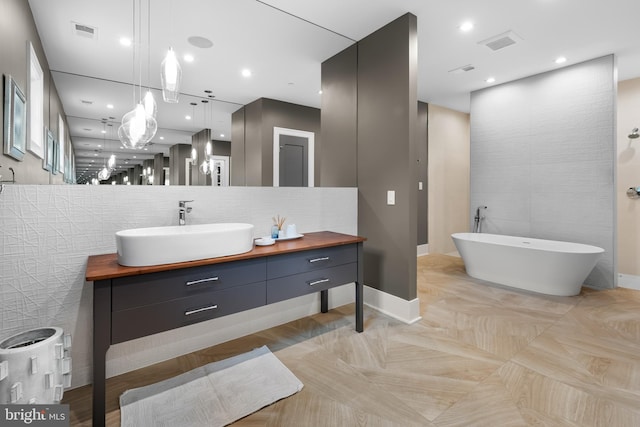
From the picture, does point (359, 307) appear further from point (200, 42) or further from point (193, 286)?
point (200, 42)

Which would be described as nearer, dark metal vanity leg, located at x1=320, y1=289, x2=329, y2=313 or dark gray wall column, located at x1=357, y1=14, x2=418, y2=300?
dark gray wall column, located at x1=357, y1=14, x2=418, y2=300

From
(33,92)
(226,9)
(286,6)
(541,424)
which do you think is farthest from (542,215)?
(33,92)

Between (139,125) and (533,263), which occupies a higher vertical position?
(139,125)

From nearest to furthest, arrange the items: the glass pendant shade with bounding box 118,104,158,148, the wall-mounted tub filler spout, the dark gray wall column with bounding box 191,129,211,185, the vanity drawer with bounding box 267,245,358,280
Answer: the glass pendant shade with bounding box 118,104,158,148
the vanity drawer with bounding box 267,245,358,280
the dark gray wall column with bounding box 191,129,211,185
the wall-mounted tub filler spout

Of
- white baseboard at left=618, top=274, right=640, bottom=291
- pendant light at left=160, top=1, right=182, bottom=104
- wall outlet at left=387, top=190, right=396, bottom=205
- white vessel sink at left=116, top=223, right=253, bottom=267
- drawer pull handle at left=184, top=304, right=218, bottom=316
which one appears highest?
pendant light at left=160, top=1, right=182, bottom=104

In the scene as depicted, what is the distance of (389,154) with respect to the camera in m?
2.81

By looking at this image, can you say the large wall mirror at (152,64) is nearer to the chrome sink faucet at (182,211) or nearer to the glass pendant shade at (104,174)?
the glass pendant shade at (104,174)

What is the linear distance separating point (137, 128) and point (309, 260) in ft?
4.58

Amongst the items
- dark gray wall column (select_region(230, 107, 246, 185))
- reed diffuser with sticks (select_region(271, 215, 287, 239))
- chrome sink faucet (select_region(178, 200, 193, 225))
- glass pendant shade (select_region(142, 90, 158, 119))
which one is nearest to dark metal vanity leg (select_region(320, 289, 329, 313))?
reed diffuser with sticks (select_region(271, 215, 287, 239))

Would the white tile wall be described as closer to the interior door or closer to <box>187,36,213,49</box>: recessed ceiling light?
the interior door

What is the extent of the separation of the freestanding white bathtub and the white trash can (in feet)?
13.4

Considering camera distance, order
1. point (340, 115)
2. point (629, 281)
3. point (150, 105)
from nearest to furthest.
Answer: point (150, 105) → point (340, 115) → point (629, 281)

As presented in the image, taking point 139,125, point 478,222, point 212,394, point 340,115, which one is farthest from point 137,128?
point 478,222

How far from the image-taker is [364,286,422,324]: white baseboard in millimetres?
2684
